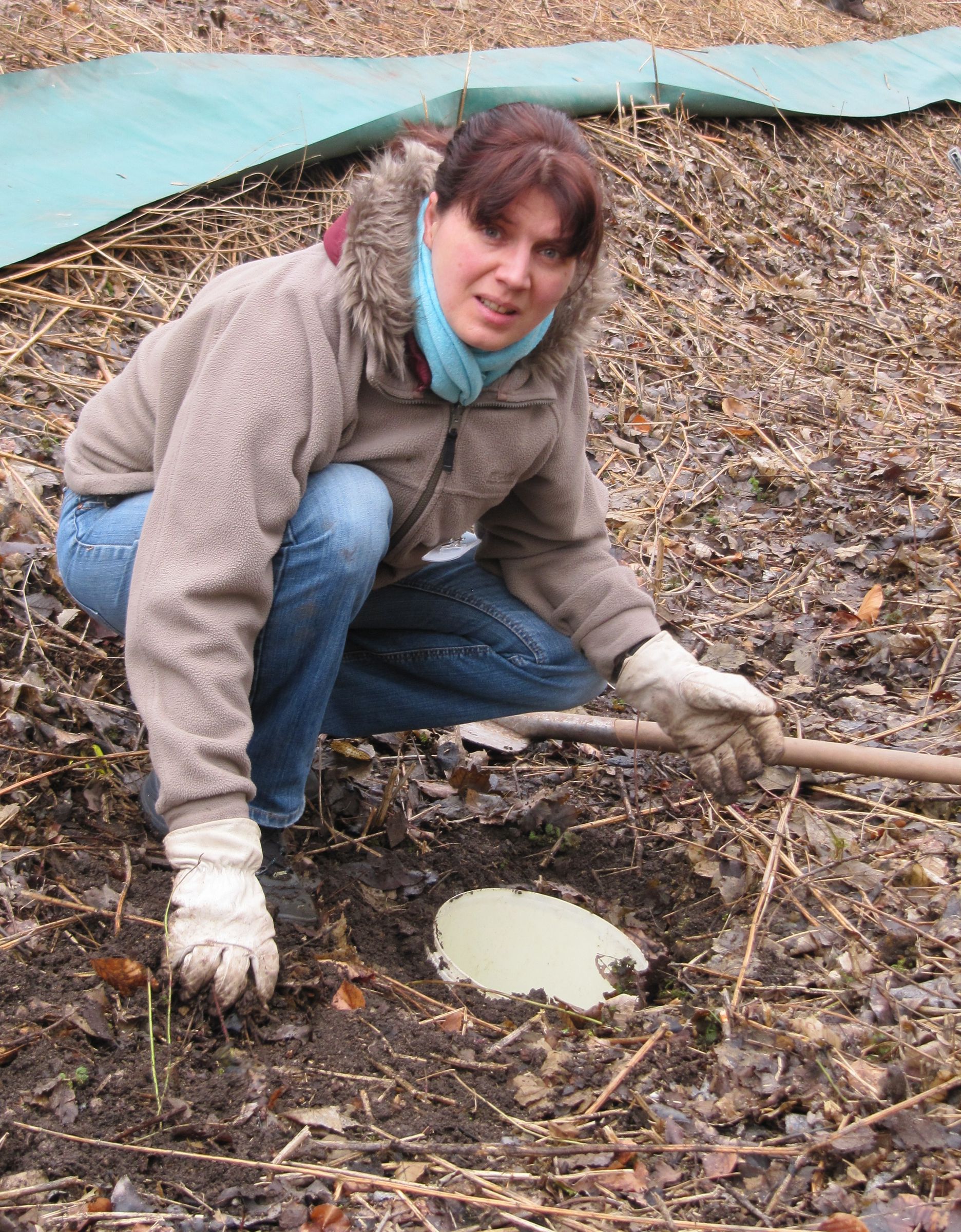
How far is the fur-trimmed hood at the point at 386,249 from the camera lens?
187 cm

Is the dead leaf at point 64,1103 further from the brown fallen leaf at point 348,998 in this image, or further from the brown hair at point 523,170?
the brown hair at point 523,170

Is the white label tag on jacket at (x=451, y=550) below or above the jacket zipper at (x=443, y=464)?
below

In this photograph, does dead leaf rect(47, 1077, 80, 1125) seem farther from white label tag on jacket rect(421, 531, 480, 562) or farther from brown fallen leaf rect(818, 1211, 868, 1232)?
white label tag on jacket rect(421, 531, 480, 562)

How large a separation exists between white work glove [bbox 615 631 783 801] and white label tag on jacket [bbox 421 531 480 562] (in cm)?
51

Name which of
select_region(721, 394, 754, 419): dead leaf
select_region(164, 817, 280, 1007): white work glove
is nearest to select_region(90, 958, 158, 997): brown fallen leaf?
select_region(164, 817, 280, 1007): white work glove

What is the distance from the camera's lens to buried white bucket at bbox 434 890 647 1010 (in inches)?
90.1

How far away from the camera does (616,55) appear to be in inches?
242

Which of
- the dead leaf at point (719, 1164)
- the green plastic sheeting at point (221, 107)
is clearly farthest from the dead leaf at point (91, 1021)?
the green plastic sheeting at point (221, 107)

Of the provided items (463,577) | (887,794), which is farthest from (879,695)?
(463,577)

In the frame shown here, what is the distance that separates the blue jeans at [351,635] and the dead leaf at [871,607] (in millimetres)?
1085

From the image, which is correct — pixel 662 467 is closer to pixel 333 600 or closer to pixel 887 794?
pixel 887 794

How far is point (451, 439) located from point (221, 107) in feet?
10.0

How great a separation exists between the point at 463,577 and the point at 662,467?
1.88 metres

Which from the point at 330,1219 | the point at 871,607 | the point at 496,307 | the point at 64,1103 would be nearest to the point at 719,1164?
the point at 330,1219
